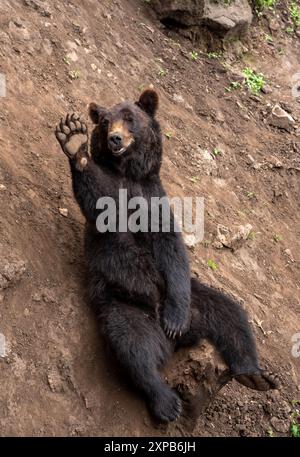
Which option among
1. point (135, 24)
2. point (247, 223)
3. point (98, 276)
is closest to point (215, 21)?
point (135, 24)

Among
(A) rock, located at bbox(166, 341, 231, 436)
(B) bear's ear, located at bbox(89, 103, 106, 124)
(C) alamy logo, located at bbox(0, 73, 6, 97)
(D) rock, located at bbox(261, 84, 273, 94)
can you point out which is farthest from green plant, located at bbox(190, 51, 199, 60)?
(A) rock, located at bbox(166, 341, 231, 436)

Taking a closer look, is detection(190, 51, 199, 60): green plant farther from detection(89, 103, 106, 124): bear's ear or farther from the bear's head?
detection(89, 103, 106, 124): bear's ear

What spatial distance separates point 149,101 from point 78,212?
1333 millimetres

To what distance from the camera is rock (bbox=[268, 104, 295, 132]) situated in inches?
405

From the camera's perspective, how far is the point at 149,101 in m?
6.06

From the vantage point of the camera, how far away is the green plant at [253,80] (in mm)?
10602

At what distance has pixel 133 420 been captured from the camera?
206 inches

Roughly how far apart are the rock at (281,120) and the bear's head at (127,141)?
15.5 ft

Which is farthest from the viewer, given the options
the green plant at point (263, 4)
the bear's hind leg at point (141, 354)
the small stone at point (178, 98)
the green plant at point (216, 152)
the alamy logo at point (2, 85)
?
the green plant at point (263, 4)

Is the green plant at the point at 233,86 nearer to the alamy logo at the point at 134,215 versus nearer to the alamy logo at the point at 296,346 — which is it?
the alamy logo at the point at 296,346

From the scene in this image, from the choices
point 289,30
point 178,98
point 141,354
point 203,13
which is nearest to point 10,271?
point 141,354

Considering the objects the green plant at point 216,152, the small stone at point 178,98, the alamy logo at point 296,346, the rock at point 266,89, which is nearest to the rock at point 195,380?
the alamy logo at point 296,346

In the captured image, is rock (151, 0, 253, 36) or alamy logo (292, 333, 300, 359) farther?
rock (151, 0, 253, 36)

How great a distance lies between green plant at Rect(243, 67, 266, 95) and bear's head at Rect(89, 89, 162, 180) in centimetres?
502
